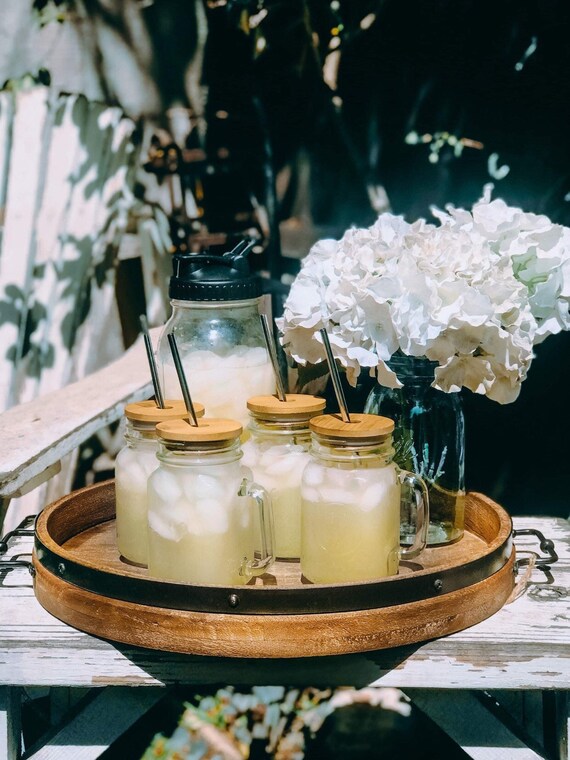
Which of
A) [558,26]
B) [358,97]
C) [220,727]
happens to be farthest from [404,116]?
[220,727]

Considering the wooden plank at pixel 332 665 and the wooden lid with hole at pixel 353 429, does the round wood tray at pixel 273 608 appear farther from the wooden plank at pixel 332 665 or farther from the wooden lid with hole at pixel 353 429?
the wooden lid with hole at pixel 353 429

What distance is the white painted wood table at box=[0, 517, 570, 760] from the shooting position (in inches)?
43.0

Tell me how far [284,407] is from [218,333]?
0.56 ft

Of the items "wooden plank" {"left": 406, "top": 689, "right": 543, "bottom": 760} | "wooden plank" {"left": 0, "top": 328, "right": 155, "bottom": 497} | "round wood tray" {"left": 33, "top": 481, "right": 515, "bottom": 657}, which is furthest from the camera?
"wooden plank" {"left": 0, "top": 328, "right": 155, "bottom": 497}

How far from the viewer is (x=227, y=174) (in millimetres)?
2627

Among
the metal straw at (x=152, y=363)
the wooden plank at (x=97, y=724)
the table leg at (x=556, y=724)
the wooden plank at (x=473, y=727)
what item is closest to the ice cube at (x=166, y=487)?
the metal straw at (x=152, y=363)

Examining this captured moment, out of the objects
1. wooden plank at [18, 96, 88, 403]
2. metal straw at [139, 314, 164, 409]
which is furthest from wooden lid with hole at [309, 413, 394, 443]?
wooden plank at [18, 96, 88, 403]

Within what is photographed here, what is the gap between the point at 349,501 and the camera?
1.08m

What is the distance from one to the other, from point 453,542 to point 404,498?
0.12 m

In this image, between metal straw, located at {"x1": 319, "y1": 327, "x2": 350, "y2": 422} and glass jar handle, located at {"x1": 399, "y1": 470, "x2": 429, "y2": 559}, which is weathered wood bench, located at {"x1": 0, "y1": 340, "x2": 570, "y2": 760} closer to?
glass jar handle, located at {"x1": 399, "y1": 470, "x2": 429, "y2": 559}

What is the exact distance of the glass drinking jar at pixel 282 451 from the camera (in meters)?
1.20

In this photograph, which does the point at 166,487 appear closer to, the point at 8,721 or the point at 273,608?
the point at 273,608

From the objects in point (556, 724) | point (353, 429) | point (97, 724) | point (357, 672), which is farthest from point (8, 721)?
point (556, 724)

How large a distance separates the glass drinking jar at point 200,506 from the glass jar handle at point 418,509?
0.19 meters
